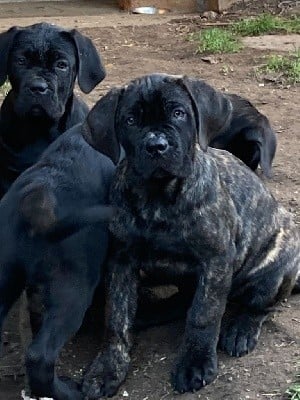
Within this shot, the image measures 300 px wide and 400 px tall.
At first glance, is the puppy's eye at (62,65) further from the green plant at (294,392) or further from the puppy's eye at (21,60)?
the green plant at (294,392)

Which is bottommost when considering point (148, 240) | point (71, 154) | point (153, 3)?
point (153, 3)

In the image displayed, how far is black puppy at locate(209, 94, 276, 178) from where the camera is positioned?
24.8ft

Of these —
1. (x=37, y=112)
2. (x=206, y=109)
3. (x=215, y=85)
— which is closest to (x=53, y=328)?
(x=206, y=109)

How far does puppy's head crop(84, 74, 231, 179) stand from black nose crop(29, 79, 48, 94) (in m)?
1.24

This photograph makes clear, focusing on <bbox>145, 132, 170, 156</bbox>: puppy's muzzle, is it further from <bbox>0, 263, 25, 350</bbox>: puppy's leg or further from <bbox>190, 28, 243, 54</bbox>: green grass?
<bbox>190, 28, 243, 54</bbox>: green grass

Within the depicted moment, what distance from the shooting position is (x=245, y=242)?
529 cm

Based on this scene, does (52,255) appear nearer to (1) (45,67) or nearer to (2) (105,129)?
(2) (105,129)

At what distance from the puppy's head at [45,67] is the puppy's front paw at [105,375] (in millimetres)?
1778

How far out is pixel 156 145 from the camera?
4.68 meters

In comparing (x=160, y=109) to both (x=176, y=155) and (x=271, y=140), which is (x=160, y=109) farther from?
(x=271, y=140)

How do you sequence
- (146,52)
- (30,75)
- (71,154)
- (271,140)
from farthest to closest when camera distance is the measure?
(146,52) → (271,140) → (30,75) → (71,154)

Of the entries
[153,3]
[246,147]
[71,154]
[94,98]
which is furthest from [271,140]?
[153,3]

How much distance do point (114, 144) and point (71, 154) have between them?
0.29 meters

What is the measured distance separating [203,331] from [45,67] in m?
2.12
